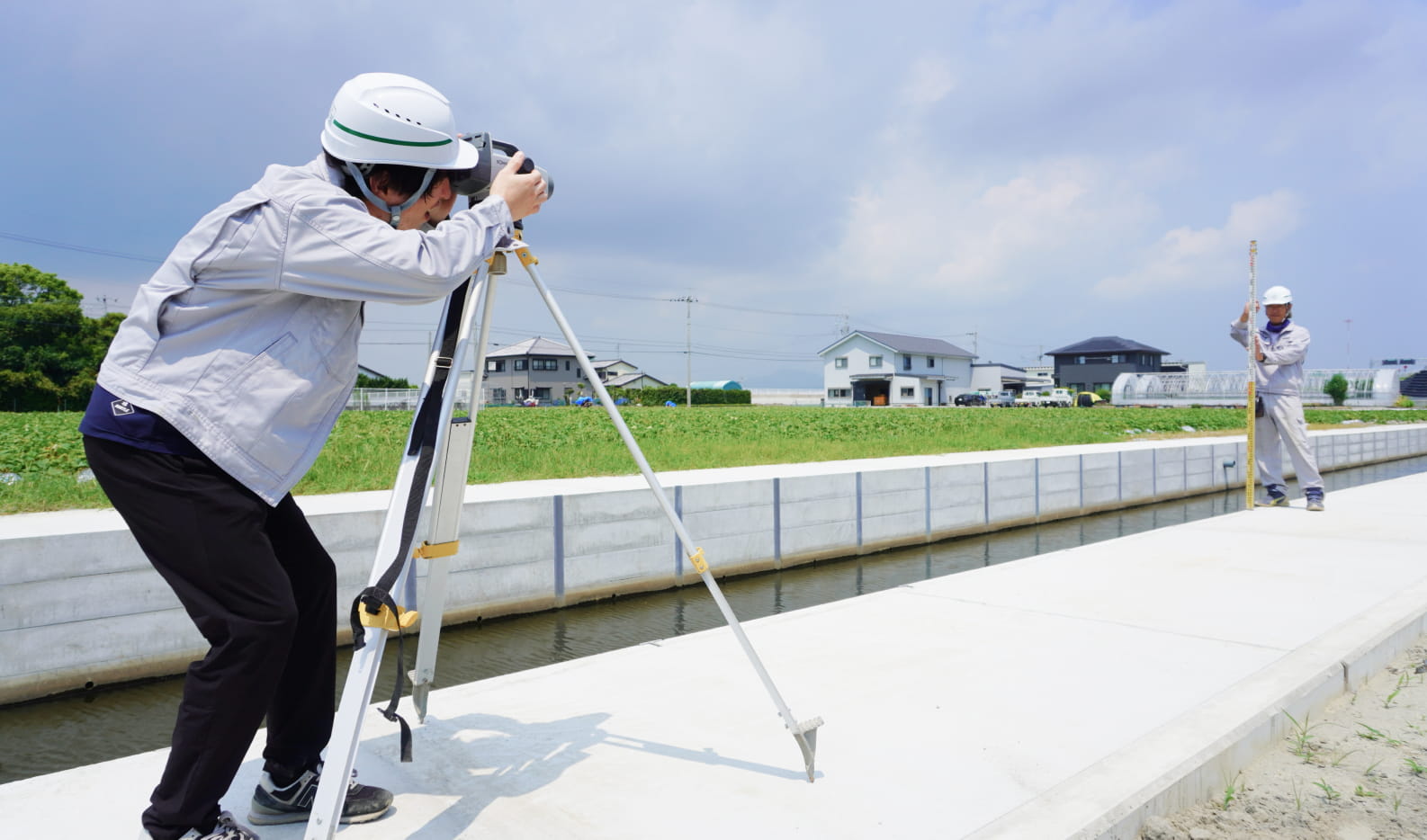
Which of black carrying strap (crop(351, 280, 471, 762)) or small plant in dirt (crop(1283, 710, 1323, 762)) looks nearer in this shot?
black carrying strap (crop(351, 280, 471, 762))

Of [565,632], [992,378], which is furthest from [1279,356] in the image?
[992,378]

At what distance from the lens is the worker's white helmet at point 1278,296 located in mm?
7996

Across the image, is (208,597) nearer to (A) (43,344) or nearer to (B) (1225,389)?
(A) (43,344)

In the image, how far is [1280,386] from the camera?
26.8 feet

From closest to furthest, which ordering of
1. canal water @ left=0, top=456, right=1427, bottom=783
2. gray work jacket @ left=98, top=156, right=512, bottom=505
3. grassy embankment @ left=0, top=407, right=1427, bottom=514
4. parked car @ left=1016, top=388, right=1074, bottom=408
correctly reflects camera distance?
gray work jacket @ left=98, top=156, right=512, bottom=505 < canal water @ left=0, top=456, right=1427, bottom=783 < grassy embankment @ left=0, top=407, right=1427, bottom=514 < parked car @ left=1016, top=388, right=1074, bottom=408

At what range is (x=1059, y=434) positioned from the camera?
17438mm

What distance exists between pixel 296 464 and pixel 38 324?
1585 inches

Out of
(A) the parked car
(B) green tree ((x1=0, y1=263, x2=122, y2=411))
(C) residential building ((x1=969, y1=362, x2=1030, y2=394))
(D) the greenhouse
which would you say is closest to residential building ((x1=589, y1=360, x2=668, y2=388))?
(C) residential building ((x1=969, y1=362, x2=1030, y2=394))

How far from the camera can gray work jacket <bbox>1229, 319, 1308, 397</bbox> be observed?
7.92 metres

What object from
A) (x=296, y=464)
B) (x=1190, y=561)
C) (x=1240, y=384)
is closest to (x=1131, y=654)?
(x=1190, y=561)

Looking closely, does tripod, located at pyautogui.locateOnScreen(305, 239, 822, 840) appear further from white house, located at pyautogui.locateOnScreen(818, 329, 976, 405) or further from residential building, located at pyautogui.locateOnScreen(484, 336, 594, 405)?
residential building, located at pyautogui.locateOnScreen(484, 336, 594, 405)

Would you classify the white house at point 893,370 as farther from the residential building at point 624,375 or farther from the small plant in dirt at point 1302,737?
the small plant in dirt at point 1302,737

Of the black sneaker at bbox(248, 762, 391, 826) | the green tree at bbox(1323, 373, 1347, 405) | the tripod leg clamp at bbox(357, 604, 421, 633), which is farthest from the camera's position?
the green tree at bbox(1323, 373, 1347, 405)

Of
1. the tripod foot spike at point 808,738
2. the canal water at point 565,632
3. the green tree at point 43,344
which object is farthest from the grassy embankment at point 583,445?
the green tree at point 43,344
